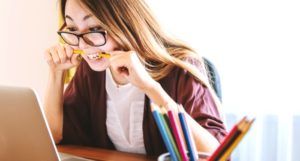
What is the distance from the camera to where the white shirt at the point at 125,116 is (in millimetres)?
969

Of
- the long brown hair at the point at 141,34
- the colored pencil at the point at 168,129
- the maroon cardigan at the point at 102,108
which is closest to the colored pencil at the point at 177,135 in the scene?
the colored pencil at the point at 168,129

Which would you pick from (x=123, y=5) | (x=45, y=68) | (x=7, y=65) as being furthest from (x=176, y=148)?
(x=7, y=65)

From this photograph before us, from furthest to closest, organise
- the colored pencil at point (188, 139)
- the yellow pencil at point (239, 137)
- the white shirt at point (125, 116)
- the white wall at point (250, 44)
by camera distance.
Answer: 1. the white wall at point (250, 44)
2. the white shirt at point (125, 116)
3. the colored pencil at point (188, 139)
4. the yellow pencil at point (239, 137)

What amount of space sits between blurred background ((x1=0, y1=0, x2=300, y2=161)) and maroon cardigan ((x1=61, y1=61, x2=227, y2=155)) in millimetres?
379

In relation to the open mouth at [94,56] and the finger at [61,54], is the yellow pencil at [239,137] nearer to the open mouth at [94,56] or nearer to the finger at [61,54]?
the open mouth at [94,56]

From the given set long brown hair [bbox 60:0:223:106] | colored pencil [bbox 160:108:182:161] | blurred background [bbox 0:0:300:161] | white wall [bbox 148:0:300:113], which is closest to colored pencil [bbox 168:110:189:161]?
colored pencil [bbox 160:108:182:161]

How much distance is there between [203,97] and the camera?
2.85 feet

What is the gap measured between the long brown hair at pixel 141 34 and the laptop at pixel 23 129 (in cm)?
36

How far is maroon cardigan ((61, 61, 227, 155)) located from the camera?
837 mm

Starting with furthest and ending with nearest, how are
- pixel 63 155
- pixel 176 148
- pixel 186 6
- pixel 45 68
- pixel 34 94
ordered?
pixel 45 68 < pixel 186 6 < pixel 63 155 < pixel 34 94 < pixel 176 148

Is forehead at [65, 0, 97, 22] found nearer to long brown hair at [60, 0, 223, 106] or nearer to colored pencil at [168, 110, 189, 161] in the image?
long brown hair at [60, 0, 223, 106]

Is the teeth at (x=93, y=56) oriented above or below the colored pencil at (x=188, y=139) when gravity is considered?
above

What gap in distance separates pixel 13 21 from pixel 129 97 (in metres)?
1.45

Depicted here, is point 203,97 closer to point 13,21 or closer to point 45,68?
point 45,68
